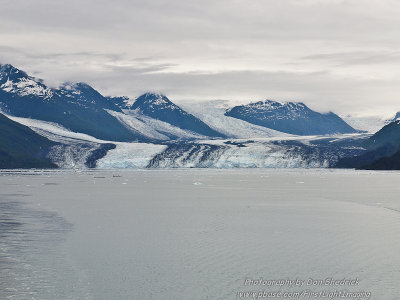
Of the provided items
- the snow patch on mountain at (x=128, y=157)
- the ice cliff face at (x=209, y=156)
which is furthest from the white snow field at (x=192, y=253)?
the ice cliff face at (x=209, y=156)

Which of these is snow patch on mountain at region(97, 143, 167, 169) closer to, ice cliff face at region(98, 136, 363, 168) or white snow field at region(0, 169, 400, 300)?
ice cliff face at region(98, 136, 363, 168)

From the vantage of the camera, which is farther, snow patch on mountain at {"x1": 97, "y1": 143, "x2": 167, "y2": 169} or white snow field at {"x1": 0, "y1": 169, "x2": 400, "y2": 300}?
snow patch on mountain at {"x1": 97, "y1": 143, "x2": 167, "y2": 169}

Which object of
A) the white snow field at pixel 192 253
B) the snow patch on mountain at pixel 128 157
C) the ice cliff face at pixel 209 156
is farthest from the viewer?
the ice cliff face at pixel 209 156

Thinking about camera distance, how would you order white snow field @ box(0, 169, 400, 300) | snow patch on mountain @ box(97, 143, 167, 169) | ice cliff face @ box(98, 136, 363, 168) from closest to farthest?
white snow field @ box(0, 169, 400, 300) < snow patch on mountain @ box(97, 143, 167, 169) < ice cliff face @ box(98, 136, 363, 168)

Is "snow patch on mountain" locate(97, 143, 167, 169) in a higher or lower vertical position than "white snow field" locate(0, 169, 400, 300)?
higher

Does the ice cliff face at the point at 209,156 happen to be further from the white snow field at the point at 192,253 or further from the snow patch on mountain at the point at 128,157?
the white snow field at the point at 192,253

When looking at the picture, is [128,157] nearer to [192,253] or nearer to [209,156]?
[209,156]

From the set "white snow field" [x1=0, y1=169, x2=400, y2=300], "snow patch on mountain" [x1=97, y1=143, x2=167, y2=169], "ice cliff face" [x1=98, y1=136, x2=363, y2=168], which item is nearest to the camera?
"white snow field" [x1=0, y1=169, x2=400, y2=300]

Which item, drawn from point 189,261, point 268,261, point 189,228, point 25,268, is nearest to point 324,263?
point 268,261

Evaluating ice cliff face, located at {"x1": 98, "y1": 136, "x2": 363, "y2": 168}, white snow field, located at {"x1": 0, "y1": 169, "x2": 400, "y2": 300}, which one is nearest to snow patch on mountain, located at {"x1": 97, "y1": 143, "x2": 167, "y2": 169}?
ice cliff face, located at {"x1": 98, "y1": 136, "x2": 363, "y2": 168}

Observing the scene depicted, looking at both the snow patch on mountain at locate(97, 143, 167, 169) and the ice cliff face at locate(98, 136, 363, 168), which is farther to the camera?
the ice cliff face at locate(98, 136, 363, 168)

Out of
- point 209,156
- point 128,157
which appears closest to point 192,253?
point 128,157

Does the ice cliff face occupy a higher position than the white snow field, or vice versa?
the ice cliff face
